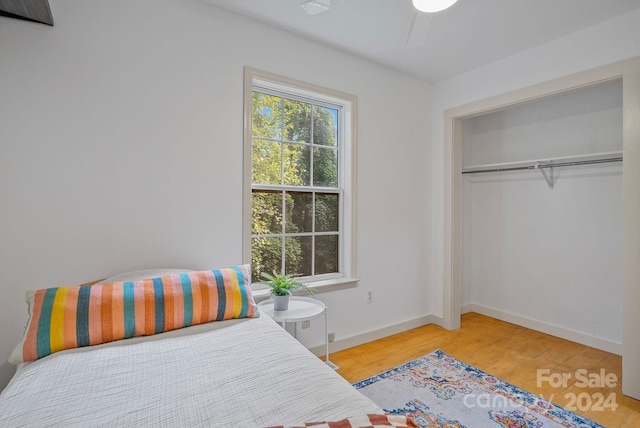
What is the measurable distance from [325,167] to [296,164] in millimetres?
308

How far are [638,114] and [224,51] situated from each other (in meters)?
2.89

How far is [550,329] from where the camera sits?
3.21 meters

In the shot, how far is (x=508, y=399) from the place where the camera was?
2.10 metres

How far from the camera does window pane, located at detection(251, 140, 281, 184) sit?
98.4 inches

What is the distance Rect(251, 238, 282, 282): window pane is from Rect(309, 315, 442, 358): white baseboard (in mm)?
758

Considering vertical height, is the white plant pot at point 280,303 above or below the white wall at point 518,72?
below

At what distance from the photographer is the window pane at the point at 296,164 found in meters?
2.65

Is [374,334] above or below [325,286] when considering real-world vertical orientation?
below

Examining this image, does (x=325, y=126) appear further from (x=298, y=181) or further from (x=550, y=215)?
(x=550, y=215)

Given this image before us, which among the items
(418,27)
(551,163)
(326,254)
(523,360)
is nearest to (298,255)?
(326,254)

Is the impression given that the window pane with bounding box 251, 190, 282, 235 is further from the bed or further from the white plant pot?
the bed

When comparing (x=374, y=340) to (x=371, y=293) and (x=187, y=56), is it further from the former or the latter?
(x=187, y=56)

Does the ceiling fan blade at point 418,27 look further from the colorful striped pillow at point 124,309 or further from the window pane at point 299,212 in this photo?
the colorful striped pillow at point 124,309

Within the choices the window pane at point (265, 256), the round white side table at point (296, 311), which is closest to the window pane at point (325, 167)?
the window pane at point (265, 256)
